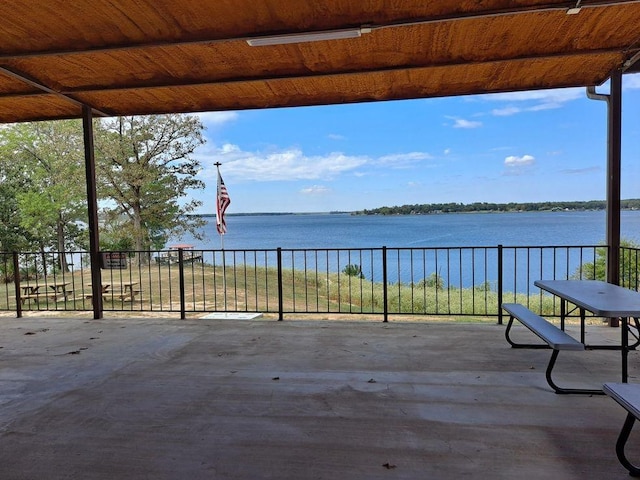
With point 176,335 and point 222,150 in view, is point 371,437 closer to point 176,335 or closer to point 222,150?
point 176,335

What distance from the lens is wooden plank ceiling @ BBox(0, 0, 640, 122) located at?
10.5ft

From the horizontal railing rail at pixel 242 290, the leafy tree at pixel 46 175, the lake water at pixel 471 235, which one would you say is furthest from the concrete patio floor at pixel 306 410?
the lake water at pixel 471 235

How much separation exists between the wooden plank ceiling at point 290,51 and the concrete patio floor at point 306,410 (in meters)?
2.89

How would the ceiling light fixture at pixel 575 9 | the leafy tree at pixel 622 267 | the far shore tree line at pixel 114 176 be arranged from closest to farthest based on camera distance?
the ceiling light fixture at pixel 575 9 → the leafy tree at pixel 622 267 → the far shore tree line at pixel 114 176

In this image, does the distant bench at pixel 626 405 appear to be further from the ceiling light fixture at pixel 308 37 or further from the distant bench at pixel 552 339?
the ceiling light fixture at pixel 308 37

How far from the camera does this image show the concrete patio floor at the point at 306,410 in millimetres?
2062

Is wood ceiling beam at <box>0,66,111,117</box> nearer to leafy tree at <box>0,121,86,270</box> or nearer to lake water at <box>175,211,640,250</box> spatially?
leafy tree at <box>0,121,86,270</box>

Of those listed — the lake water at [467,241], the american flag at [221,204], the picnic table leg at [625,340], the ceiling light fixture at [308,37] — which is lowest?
the lake water at [467,241]

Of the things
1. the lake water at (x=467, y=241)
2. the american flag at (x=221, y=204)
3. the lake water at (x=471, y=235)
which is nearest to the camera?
the american flag at (x=221, y=204)

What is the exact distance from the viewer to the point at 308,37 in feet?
11.5

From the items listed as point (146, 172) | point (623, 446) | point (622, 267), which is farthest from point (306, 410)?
point (146, 172)

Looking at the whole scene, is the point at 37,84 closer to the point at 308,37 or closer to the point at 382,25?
the point at 308,37

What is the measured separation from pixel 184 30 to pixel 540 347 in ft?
14.3

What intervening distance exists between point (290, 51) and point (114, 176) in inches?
544
